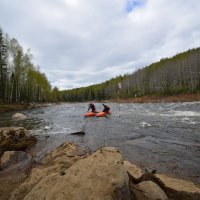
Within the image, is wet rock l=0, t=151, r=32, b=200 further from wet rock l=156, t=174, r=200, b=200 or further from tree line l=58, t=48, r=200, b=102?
tree line l=58, t=48, r=200, b=102

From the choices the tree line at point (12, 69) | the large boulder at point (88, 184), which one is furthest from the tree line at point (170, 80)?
the large boulder at point (88, 184)

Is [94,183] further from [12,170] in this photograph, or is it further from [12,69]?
[12,69]

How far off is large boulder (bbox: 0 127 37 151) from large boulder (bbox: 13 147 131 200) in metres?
5.02

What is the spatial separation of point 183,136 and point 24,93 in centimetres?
4506

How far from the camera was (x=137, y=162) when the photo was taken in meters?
6.50

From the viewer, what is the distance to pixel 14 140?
8305 millimetres

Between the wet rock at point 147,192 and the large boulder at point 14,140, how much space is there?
19.9 ft

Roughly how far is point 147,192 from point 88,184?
5.02 feet

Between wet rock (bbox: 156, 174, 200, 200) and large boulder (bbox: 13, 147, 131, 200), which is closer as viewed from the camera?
large boulder (bbox: 13, 147, 131, 200)

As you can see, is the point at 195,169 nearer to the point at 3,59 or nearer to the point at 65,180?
the point at 65,180

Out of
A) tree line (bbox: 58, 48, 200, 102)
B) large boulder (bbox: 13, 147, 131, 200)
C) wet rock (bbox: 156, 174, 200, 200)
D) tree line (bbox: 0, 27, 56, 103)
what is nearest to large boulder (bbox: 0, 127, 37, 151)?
large boulder (bbox: 13, 147, 131, 200)

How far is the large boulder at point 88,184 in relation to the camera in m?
3.09

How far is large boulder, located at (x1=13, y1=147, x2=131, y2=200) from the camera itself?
3.09 metres

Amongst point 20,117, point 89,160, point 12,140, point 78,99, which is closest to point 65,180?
point 89,160
